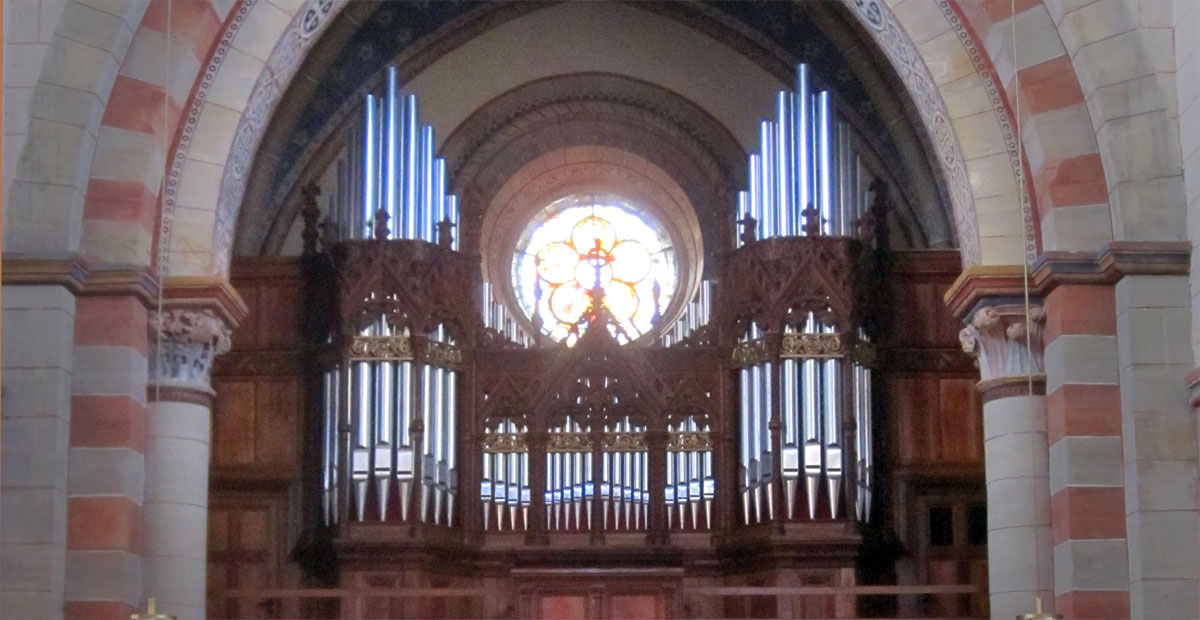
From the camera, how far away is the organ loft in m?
11.8

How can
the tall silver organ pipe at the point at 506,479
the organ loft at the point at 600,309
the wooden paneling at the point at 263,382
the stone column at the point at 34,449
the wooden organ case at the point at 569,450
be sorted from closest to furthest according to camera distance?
the stone column at the point at 34,449
the organ loft at the point at 600,309
the wooden organ case at the point at 569,450
the wooden paneling at the point at 263,382
the tall silver organ pipe at the point at 506,479

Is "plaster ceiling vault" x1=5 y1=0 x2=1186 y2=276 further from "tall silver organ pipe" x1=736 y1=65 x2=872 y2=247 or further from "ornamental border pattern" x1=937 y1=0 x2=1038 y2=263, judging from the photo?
"tall silver organ pipe" x1=736 y1=65 x2=872 y2=247

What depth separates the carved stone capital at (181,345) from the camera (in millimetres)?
12586

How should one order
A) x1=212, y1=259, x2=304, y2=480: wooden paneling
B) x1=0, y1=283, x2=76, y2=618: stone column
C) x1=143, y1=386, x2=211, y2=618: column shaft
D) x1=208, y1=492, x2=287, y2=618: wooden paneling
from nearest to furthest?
x1=0, y1=283, x2=76, y2=618: stone column → x1=143, y1=386, x2=211, y2=618: column shaft → x1=208, y1=492, x2=287, y2=618: wooden paneling → x1=212, y1=259, x2=304, y2=480: wooden paneling

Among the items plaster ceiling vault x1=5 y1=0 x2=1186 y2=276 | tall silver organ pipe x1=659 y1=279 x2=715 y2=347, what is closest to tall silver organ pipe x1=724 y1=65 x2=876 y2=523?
tall silver organ pipe x1=659 y1=279 x2=715 y2=347

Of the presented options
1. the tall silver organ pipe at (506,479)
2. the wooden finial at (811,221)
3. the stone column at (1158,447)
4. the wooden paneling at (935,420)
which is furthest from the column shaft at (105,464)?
the wooden paneling at (935,420)

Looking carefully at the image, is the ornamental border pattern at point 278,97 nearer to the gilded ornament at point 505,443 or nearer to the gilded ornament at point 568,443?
the gilded ornament at point 505,443

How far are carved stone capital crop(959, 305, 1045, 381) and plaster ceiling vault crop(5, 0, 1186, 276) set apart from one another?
358mm

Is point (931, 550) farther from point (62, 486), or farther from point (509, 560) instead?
point (62, 486)

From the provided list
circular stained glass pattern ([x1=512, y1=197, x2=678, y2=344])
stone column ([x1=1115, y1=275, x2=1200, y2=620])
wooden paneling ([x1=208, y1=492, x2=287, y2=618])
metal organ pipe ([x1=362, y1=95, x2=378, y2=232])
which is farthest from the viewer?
circular stained glass pattern ([x1=512, y1=197, x2=678, y2=344])

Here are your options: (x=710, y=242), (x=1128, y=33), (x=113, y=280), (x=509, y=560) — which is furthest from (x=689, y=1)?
(x=113, y=280)

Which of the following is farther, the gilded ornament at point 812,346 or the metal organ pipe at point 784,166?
the metal organ pipe at point 784,166

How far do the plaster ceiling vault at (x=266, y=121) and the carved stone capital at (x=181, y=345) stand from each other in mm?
310

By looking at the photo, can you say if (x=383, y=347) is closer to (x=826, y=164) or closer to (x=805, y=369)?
(x=805, y=369)
